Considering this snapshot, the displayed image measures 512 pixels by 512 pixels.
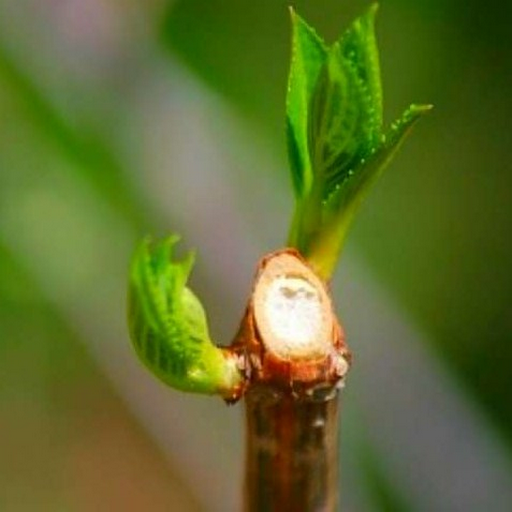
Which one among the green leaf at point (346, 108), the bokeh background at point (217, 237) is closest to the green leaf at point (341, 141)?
the green leaf at point (346, 108)

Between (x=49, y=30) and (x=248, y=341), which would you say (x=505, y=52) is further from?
(x=248, y=341)

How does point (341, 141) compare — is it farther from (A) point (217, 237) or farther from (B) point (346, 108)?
(A) point (217, 237)

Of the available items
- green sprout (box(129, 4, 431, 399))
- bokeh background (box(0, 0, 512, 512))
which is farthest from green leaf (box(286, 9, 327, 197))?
bokeh background (box(0, 0, 512, 512))

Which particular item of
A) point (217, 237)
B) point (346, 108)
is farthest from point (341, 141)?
point (217, 237)

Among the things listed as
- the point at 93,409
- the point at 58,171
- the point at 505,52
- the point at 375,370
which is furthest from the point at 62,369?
the point at 505,52

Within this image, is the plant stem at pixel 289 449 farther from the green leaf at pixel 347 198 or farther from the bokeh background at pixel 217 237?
the bokeh background at pixel 217 237
